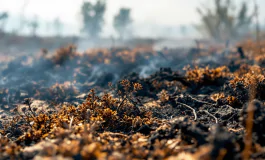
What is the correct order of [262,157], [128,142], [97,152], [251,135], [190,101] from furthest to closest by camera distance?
[190,101], [128,142], [251,135], [262,157], [97,152]

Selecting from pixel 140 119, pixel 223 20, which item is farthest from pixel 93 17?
pixel 140 119

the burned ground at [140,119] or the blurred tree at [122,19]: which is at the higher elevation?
the blurred tree at [122,19]

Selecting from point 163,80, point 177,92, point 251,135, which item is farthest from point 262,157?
point 163,80

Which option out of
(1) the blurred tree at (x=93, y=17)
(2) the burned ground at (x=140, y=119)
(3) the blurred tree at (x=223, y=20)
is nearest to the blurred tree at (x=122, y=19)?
(1) the blurred tree at (x=93, y=17)

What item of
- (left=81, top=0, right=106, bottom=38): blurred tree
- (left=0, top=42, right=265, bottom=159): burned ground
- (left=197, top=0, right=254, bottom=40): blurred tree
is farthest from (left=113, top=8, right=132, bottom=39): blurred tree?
(left=0, top=42, right=265, bottom=159): burned ground

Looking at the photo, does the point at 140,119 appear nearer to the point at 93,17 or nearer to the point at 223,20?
the point at 223,20

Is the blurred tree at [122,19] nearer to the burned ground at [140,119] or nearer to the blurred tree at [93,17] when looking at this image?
the blurred tree at [93,17]

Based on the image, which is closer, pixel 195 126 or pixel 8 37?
pixel 195 126

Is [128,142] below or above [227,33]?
below

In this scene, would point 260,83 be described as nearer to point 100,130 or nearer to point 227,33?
point 100,130
